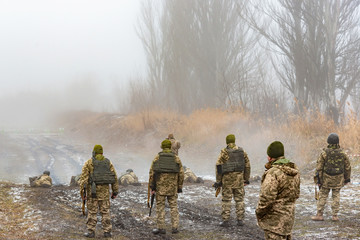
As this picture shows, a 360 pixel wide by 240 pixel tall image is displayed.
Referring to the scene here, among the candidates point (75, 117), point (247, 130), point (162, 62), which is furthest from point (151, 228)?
point (75, 117)

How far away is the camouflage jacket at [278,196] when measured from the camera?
170 inches

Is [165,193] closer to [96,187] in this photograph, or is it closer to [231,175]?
[96,187]

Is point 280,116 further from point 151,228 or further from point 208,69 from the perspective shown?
point 151,228

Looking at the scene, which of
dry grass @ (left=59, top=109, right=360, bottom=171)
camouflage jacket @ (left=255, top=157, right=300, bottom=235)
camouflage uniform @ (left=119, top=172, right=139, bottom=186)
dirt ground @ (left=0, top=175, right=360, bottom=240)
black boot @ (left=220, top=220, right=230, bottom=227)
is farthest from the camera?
dry grass @ (left=59, top=109, right=360, bottom=171)

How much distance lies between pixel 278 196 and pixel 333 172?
4.01m

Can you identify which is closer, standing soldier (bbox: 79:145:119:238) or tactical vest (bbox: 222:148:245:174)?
standing soldier (bbox: 79:145:119:238)

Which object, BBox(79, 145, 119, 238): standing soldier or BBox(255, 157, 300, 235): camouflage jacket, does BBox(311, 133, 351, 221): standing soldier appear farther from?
BBox(79, 145, 119, 238): standing soldier

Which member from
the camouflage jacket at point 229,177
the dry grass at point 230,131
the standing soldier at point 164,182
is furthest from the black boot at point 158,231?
the dry grass at point 230,131

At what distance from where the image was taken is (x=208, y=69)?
89.4ft

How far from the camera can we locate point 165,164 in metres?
7.49

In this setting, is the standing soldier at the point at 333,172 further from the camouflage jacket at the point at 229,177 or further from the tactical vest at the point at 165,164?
the tactical vest at the point at 165,164

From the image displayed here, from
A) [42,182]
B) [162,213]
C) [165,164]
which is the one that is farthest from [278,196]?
[42,182]

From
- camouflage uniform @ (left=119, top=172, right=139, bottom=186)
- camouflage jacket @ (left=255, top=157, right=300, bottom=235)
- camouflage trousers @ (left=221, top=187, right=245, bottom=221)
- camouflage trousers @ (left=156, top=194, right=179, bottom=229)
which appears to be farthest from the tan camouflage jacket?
camouflage jacket @ (left=255, top=157, right=300, bottom=235)

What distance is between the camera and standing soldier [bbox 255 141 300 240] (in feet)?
14.2
